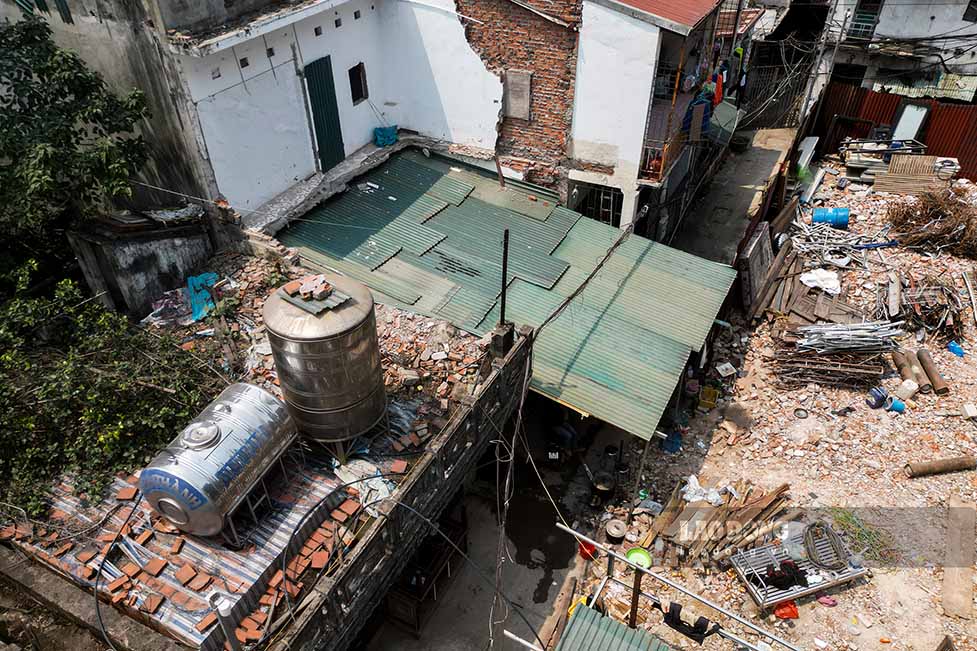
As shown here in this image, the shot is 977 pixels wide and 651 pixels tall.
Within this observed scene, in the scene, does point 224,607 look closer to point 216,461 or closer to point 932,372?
point 216,461

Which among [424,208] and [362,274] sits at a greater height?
[424,208]

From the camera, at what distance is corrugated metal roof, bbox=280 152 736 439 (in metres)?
13.3

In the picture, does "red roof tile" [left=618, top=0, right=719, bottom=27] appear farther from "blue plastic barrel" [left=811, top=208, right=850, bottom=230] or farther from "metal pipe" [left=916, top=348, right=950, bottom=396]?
"metal pipe" [left=916, top=348, right=950, bottom=396]

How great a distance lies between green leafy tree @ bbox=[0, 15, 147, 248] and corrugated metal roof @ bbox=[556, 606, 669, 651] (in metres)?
10.8

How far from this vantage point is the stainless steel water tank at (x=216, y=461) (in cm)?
824

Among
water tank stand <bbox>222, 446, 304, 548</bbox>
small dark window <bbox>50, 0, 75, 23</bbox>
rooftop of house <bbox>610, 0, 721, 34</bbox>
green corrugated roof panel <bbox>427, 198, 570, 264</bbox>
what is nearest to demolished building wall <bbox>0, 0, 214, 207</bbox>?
small dark window <bbox>50, 0, 75, 23</bbox>

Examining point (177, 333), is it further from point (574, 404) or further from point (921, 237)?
point (921, 237)

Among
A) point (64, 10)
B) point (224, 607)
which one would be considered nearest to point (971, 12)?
point (64, 10)

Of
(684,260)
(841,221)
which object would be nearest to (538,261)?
(684,260)

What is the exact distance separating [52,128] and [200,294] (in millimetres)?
3897

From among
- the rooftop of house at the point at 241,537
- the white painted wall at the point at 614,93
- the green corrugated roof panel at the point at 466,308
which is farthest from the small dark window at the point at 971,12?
the rooftop of house at the point at 241,537

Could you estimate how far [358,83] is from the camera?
55.9 feet

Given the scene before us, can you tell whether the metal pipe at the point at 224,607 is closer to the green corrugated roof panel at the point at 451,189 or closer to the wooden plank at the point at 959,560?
the green corrugated roof panel at the point at 451,189

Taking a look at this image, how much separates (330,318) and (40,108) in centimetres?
804
